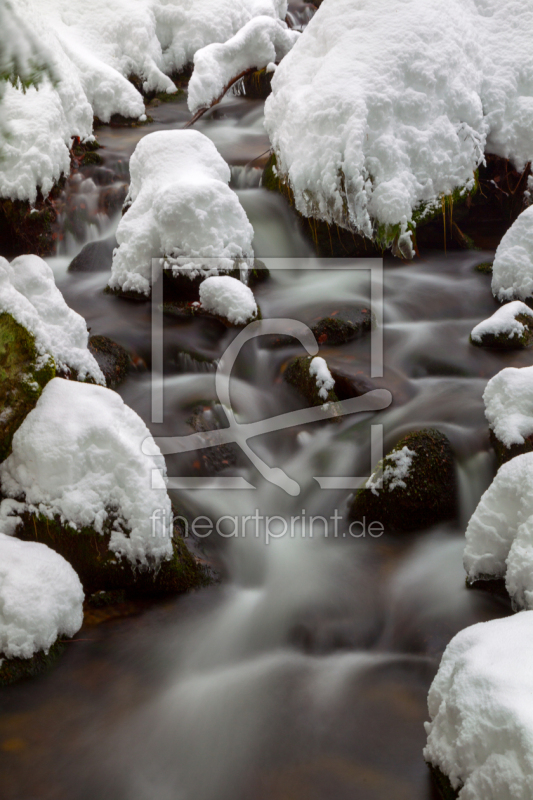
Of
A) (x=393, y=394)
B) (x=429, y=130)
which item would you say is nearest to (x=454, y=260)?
(x=429, y=130)

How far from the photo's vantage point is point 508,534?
2.70 m

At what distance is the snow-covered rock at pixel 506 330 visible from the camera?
15.6 feet

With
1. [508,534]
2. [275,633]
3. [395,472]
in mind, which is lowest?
[275,633]

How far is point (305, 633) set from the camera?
2918 millimetres

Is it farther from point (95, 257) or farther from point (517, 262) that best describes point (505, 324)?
point (95, 257)

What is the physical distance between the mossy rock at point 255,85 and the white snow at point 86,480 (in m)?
8.07

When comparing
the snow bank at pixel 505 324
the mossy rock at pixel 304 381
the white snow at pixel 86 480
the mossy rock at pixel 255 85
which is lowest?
the mossy rock at pixel 304 381

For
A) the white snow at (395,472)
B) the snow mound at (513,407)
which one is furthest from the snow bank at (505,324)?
the white snow at (395,472)

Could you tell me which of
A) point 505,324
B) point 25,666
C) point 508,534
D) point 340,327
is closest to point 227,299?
point 340,327

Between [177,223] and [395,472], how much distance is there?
2.87 m

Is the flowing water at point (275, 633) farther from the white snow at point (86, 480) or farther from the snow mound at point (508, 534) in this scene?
the white snow at point (86, 480)

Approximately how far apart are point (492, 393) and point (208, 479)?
5.88 feet

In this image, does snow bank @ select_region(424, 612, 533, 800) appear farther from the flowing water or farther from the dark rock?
the dark rock

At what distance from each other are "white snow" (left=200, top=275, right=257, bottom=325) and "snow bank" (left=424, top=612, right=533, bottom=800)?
A: 345cm
